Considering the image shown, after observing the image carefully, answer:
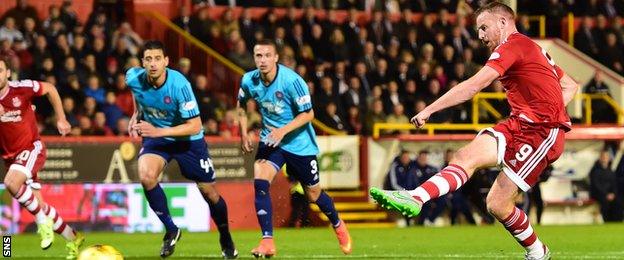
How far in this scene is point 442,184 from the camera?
404 inches

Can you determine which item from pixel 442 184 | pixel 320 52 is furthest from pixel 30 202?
pixel 320 52

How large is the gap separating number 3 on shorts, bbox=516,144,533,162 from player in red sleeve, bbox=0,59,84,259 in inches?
204

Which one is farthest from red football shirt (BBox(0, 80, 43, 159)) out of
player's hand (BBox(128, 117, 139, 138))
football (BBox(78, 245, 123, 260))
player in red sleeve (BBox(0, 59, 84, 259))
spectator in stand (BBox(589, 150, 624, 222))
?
spectator in stand (BBox(589, 150, 624, 222))

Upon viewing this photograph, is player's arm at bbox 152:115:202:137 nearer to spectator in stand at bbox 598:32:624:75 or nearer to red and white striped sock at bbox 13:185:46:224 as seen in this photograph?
red and white striped sock at bbox 13:185:46:224

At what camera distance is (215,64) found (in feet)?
81.6

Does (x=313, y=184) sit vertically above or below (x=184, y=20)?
above

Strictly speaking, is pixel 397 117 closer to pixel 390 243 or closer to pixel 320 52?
pixel 320 52

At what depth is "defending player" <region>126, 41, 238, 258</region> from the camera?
13.2m

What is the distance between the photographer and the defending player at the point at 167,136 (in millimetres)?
13242

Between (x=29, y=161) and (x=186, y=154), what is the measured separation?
202 cm

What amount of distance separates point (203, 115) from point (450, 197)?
15.7ft

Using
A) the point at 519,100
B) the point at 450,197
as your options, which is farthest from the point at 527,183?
the point at 450,197

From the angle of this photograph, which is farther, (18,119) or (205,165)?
(18,119)

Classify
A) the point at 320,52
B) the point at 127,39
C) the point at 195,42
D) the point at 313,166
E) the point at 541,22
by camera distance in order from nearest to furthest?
the point at 313,166 < the point at 127,39 < the point at 195,42 < the point at 320,52 < the point at 541,22
